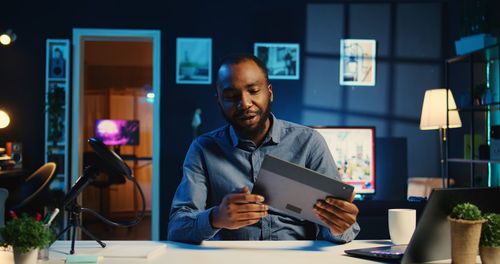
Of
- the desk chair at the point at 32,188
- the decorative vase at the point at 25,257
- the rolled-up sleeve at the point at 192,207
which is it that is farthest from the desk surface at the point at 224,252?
the desk chair at the point at 32,188

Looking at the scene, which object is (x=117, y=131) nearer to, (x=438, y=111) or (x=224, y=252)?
(x=438, y=111)

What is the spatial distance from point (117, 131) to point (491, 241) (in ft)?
21.5

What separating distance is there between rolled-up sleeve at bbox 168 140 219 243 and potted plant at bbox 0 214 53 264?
54cm

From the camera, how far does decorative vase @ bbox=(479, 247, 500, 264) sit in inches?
54.4

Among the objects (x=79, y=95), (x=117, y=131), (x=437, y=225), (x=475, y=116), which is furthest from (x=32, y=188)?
(x=437, y=225)

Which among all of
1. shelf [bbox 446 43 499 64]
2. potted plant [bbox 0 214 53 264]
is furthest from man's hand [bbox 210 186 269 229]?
shelf [bbox 446 43 499 64]

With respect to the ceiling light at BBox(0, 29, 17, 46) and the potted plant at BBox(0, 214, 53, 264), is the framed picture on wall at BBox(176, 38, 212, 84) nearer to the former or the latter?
the ceiling light at BBox(0, 29, 17, 46)

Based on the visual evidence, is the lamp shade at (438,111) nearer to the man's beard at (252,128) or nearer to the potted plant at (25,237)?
Answer: the man's beard at (252,128)

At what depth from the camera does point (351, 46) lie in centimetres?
550

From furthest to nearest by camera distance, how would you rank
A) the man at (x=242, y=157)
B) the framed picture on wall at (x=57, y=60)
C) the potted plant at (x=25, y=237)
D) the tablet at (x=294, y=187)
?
the framed picture on wall at (x=57, y=60), the man at (x=242, y=157), the tablet at (x=294, y=187), the potted plant at (x=25, y=237)

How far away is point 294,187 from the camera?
→ 5.36ft

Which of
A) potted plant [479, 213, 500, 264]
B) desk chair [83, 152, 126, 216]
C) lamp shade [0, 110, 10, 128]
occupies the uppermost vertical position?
lamp shade [0, 110, 10, 128]

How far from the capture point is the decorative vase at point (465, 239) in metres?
1.35

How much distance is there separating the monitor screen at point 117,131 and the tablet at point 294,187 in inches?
232
